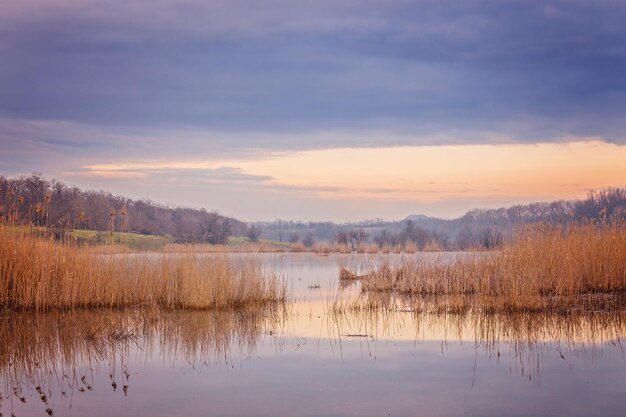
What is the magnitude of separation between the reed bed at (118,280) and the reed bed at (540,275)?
406 centimetres

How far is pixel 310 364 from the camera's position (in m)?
8.28

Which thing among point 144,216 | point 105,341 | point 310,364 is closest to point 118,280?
point 105,341

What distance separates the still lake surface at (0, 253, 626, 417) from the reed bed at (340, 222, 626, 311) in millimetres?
1334

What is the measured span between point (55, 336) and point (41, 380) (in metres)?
2.63

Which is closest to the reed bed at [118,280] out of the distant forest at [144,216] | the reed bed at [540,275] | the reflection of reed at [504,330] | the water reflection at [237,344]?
the water reflection at [237,344]

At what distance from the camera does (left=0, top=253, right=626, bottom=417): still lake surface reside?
6324mm

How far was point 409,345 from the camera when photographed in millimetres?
9430

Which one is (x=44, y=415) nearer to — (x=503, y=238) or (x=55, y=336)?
(x=55, y=336)

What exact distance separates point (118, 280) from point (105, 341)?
4009mm

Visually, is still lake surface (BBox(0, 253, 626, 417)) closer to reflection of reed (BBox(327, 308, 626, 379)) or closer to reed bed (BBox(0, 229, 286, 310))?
reflection of reed (BBox(327, 308, 626, 379))

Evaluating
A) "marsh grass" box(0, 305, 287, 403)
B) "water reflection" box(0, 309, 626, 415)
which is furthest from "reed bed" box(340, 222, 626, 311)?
"marsh grass" box(0, 305, 287, 403)

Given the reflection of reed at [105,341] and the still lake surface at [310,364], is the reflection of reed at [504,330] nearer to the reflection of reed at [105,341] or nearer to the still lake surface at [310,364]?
the still lake surface at [310,364]

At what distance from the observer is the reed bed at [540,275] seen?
42.3 feet

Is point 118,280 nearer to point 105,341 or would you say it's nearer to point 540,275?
point 105,341
